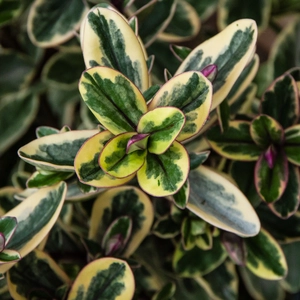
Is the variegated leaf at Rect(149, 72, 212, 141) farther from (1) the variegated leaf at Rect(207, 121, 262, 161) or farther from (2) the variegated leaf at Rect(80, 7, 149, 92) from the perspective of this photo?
(1) the variegated leaf at Rect(207, 121, 262, 161)

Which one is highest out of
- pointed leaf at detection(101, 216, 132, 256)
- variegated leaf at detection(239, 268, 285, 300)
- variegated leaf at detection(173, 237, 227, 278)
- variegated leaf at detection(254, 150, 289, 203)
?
variegated leaf at detection(254, 150, 289, 203)

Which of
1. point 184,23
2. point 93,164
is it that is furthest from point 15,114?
point 93,164

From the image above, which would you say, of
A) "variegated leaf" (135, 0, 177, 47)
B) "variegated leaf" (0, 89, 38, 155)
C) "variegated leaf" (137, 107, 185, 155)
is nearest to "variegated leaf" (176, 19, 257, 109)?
"variegated leaf" (137, 107, 185, 155)

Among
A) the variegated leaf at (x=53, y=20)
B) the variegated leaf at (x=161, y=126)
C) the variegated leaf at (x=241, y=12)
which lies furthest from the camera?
the variegated leaf at (x=241, y=12)

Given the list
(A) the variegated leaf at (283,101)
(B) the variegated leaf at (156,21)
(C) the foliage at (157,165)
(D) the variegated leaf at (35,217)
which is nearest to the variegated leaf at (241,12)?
(C) the foliage at (157,165)

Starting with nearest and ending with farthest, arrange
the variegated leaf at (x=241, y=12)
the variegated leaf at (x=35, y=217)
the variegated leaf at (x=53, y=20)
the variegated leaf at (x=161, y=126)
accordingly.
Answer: the variegated leaf at (x=161, y=126) → the variegated leaf at (x=35, y=217) → the variegated leaf at (x=53, y=20) → the variegated leaf at (x=241, y=12)

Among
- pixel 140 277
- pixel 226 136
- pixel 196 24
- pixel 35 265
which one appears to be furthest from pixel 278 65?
pixel 35 265

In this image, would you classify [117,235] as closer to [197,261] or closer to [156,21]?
[197,261]

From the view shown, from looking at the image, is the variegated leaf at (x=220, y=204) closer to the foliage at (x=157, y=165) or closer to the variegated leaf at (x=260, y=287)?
the foliage at (x=157, y=165)
